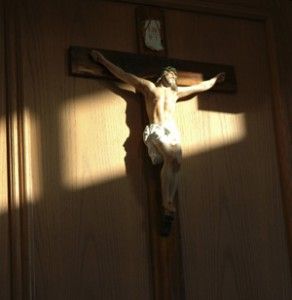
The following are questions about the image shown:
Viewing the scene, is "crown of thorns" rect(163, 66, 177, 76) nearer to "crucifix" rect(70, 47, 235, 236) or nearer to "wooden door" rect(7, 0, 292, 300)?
"crucifix" rect(70, 47, 235, 236)

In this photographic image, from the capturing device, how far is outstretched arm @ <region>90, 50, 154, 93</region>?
3258 mm

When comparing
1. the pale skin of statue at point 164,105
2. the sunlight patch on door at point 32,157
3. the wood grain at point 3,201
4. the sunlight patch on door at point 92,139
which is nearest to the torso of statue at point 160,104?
the pale skin of statue at point 164,105

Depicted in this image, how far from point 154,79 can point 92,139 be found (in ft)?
1.22

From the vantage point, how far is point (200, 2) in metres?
3.58

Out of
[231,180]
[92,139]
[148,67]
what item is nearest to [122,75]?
[148,67]

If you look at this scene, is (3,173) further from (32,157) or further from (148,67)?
(148,67)

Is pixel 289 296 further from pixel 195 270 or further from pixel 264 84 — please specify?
pixel 264 84

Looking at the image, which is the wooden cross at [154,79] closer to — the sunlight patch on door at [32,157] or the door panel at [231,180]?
the door panel at [231,180]

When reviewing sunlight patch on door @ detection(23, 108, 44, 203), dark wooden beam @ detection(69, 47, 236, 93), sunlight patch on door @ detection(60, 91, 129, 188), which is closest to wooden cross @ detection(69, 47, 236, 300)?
dark wooden beam @ detection(69, 47, 236, 93)

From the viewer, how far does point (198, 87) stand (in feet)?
11.1

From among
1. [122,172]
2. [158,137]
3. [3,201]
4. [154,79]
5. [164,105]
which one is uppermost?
[154,79]

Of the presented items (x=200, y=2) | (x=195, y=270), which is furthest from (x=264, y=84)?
(x=195, y=270)

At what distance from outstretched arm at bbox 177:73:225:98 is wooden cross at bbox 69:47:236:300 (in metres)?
0.03

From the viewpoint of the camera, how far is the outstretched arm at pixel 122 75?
128 inches
